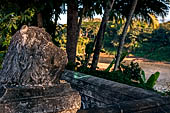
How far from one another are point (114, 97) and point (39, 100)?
4.73 ft

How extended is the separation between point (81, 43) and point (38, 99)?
116 feet

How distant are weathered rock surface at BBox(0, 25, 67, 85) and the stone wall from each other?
2.02 ft

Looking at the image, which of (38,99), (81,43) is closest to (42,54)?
(38,99)

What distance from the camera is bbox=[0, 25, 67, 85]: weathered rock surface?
2.38 metres

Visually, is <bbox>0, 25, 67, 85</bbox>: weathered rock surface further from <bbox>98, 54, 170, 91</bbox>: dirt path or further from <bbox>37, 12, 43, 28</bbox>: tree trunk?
<bbox>98, 54, 170, 91</bbox>: dirt path

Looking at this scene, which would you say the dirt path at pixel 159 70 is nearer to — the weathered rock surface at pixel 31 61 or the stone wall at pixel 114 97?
the stone wall at pixel 114 97

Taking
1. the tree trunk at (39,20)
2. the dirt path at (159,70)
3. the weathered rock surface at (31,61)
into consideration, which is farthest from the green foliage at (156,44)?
the weathered rock surface at (31,61)

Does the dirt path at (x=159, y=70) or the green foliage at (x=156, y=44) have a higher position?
the green foliage at (x=156, y=44)

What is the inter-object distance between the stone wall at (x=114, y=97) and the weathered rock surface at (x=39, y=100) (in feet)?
0.82

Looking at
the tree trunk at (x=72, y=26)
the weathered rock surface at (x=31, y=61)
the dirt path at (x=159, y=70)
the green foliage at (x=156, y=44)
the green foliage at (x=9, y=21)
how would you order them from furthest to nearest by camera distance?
the green foliage at (x=156, y=44) < the dirt path at (x=159, y=70) < the tree trunk at (x=72, y=26) < the green foliage at (x=9, y=21) < the weathered rock surface at (x=31, y=61)

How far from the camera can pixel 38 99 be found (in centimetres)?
220

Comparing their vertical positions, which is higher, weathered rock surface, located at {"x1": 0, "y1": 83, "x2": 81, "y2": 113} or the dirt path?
weathered rock surface, located at {"x1": 0, "y1": 83, "x2": 81, "y2": 113}

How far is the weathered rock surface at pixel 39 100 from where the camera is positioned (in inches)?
81.9

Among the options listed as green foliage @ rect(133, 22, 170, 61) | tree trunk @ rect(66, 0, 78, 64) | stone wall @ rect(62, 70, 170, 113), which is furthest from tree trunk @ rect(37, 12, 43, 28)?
green foliage @ rect(133, 22, 170, 61)
